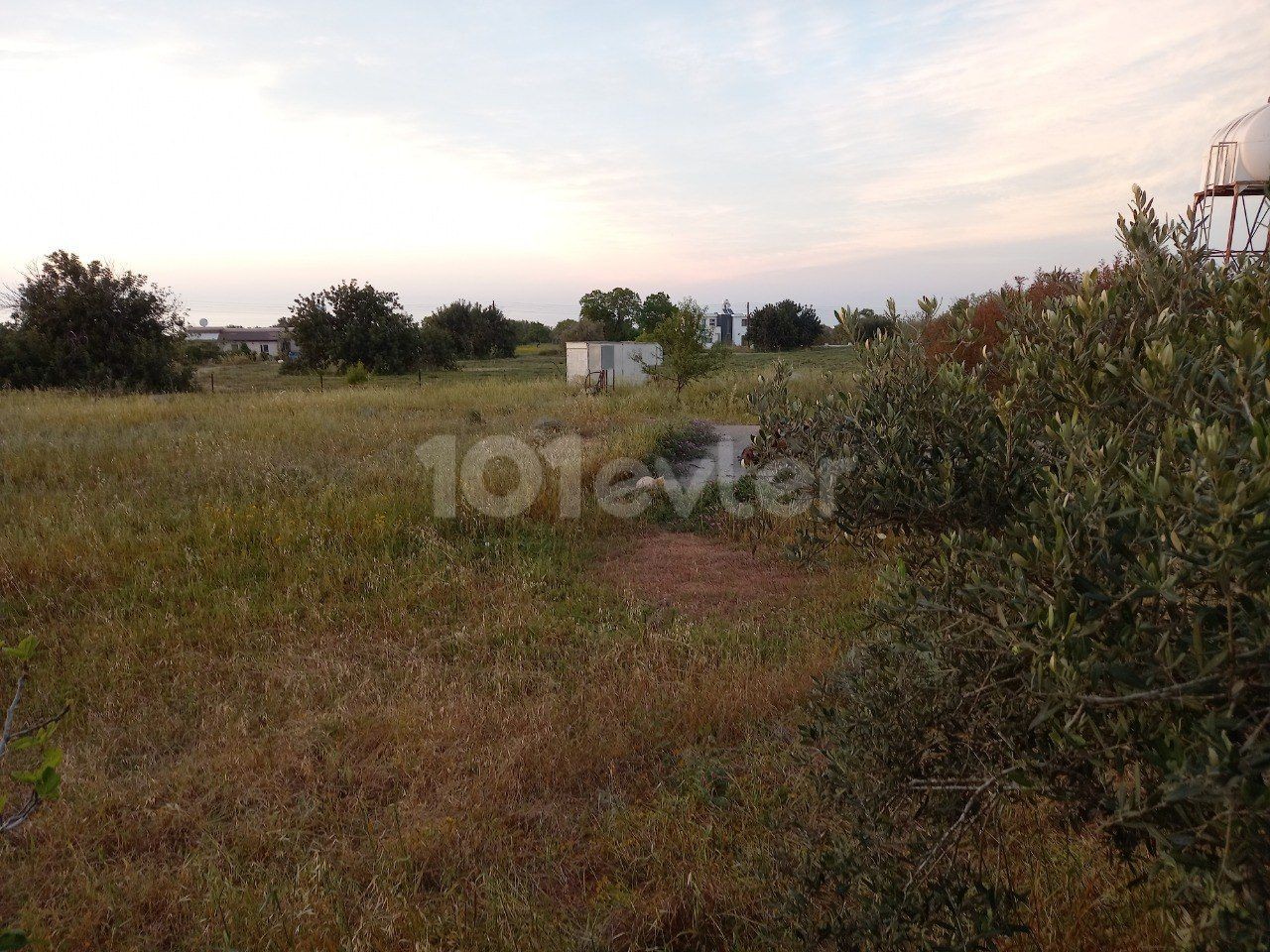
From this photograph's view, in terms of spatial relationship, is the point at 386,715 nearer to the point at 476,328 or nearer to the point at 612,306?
the point at 476,328

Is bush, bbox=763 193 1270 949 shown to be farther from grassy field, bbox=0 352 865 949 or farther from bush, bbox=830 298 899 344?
grassy field, bbox=0 352 865 949

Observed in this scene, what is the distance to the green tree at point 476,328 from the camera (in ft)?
168

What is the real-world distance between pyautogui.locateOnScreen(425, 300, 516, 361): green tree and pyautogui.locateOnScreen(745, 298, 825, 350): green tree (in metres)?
17.0

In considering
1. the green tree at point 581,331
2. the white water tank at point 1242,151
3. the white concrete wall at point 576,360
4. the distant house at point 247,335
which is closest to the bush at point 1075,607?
the white water tank at point 1242,151

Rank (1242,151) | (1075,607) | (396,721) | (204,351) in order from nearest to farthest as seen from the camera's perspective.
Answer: (1075,607) < (396,721) < (1242,151) < (204,351)

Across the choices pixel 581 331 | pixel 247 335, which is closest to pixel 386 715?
pixel 581 331

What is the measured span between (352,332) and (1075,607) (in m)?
35.4

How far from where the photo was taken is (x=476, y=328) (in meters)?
52.1

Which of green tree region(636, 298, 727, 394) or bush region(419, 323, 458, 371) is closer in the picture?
green tree region(636, 298, 727, 394)

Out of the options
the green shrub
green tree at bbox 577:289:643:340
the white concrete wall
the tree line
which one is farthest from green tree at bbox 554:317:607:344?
the white concrete wall

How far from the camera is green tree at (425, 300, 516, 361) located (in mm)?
51219

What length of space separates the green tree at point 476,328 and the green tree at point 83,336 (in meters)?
25.9

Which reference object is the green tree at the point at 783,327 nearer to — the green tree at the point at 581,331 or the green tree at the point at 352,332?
the green tree at the point at 581,331

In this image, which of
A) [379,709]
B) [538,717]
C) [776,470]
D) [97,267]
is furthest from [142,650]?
[97,267]
